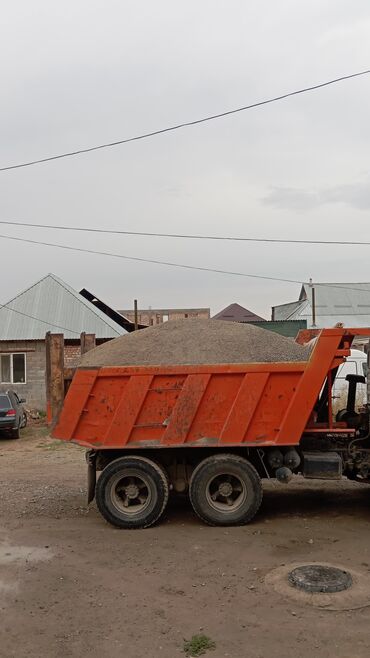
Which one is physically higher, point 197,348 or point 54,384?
point 197,348

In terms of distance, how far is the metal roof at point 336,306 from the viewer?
1371 inches

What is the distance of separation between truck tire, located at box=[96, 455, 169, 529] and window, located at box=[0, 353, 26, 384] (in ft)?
54.8

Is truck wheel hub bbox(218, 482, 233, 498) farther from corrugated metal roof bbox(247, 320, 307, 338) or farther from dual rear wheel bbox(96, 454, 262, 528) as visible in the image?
corrugated metal roof bbox(247, 320, 307, 338)

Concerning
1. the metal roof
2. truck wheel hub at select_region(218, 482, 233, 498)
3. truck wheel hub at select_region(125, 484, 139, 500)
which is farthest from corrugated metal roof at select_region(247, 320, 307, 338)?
truck wheel hub at select_region(125, 484, 139, 500)

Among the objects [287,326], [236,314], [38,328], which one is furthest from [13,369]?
[236,314]

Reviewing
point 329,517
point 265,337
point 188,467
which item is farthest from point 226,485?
point 265,337

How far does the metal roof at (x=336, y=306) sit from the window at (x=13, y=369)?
16.4 meters

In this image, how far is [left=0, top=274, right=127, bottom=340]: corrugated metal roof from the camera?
80.0 ft

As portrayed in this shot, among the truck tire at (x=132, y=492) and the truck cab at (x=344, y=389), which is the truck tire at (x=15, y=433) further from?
the truck cab at (x=344, y=389)

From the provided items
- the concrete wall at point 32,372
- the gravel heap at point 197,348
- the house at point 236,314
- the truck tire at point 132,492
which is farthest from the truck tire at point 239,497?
the house at point 236,314

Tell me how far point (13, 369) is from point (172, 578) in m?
19.1

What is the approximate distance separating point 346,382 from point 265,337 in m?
1.95

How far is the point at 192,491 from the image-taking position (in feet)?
25.7

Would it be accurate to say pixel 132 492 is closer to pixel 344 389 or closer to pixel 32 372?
pixel 344 389
